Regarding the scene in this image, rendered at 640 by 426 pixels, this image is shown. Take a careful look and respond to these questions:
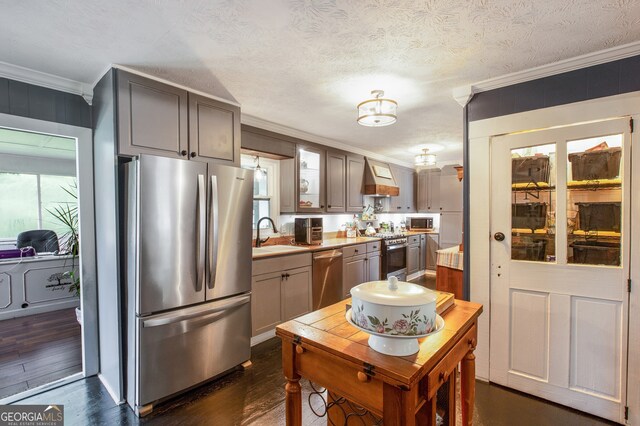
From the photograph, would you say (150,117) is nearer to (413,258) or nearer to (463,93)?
(463,93)

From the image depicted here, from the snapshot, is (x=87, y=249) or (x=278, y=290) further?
(x=278, y=290)

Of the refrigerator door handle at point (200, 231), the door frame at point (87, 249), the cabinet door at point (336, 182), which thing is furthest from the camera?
the cabinet door at point (336, 182)

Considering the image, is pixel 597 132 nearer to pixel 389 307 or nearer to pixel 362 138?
pixel 389 307

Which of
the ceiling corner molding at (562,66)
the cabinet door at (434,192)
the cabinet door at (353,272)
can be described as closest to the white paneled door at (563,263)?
the ceiling corner molding at (562,66)

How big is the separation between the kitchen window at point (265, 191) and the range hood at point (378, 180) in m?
1.74

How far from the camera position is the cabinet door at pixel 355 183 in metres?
4.75

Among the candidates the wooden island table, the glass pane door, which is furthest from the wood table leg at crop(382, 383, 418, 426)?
the glass pane door

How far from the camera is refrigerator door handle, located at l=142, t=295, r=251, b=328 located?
79.8 inches

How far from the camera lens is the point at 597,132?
1.94 metres

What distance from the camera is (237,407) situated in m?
2.12

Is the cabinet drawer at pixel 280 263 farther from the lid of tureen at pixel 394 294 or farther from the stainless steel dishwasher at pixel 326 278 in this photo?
the lid of tureen at pixel 394 294

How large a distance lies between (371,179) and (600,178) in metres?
3.24

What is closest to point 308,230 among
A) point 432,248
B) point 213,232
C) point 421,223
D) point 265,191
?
point 265,191

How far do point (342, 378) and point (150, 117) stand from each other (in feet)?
6.91
